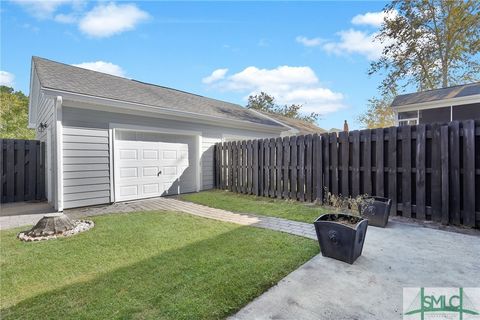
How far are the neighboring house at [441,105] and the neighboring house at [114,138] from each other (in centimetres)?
823

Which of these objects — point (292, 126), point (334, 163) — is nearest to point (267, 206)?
point (334, 163)

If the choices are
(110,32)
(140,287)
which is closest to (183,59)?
(110,32)

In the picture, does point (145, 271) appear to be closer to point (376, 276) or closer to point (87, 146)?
point (376, 276)

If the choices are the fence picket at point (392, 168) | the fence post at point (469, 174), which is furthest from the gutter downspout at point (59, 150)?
the fence post at point (469, 174)

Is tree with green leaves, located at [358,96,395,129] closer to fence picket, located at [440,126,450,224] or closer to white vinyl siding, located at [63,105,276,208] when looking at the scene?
fence picket, located at [440,126,450,224]

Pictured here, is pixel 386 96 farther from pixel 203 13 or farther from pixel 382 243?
pixel 382 243

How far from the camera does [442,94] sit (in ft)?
35.0

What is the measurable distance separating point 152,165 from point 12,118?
16.0m

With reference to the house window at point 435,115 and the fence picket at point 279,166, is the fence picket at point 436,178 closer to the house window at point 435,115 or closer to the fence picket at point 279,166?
the fence picket at point 279,166

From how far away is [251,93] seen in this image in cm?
3025

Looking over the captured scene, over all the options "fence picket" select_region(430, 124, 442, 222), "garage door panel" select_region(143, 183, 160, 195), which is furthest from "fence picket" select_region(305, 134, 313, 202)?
"garage door panel" select_region(143, 183, 160, 195)

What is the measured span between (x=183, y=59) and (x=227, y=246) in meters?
9.16

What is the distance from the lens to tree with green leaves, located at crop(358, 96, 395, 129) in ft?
69.8

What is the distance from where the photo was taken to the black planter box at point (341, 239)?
2695 millimetres
